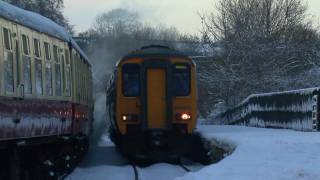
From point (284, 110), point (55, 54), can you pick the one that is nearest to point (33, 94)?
point (55, 54)

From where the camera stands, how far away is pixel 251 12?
136ft

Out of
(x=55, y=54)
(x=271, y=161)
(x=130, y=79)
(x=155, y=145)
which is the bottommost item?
(x=155, y=145)

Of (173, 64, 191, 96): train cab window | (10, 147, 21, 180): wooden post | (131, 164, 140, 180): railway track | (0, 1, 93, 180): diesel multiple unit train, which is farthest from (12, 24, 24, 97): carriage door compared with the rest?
(173, 64, 191, 96): train cab window

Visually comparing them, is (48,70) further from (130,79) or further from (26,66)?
(130,79)

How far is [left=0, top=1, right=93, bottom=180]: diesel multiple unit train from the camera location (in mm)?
9500

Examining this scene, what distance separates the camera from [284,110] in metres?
21.5

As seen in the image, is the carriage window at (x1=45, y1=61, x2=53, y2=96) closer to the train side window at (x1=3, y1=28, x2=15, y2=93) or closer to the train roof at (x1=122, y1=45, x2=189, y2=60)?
the train side window at (x1=3, y1=28, x2=15, y2=93)

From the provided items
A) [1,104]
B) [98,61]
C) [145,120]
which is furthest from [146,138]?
[98,61]

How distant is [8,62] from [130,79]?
10478 mm

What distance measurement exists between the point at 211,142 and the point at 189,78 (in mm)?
2042

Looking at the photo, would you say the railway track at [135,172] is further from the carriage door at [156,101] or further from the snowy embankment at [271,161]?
the snowy embankment at [271,161]

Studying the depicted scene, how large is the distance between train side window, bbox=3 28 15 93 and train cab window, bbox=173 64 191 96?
406 inches

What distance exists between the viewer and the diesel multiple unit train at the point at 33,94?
374 inches

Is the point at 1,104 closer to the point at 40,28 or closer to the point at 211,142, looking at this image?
the point at 40,28
